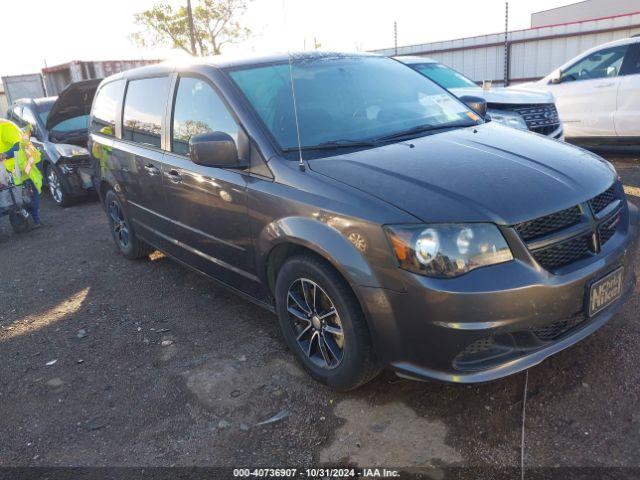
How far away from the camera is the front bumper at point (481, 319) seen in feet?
7.55

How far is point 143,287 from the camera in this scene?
4.90 m

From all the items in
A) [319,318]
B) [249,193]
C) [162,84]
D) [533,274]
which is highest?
[162,84]

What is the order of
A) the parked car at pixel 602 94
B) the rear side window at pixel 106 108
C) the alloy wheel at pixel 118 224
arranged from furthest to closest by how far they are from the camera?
the parked car at pixel 602 94
the alloy wheel at pixel 118 224
the rear side window at pixel 106 108

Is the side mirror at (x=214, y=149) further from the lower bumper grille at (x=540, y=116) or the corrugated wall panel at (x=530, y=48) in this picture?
the corrugated wall panel at (x=530, y=48)

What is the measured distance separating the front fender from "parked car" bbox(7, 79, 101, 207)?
6.25 meters

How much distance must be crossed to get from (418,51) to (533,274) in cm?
1942

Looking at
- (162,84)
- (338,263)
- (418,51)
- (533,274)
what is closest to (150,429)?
(338,263)

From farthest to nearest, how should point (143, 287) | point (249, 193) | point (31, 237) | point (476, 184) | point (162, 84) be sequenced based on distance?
point (31, 237), point (143, 287), point (162, 84), point (249, 193), point (476, 184)

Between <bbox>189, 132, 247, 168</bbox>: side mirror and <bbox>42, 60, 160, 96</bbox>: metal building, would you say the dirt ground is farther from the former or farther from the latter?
<bbox>42, 60, 160, 96</bbox>: metal building

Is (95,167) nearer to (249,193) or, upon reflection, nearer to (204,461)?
(249,193)

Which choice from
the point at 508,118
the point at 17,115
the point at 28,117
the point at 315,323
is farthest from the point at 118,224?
the point at 17,115

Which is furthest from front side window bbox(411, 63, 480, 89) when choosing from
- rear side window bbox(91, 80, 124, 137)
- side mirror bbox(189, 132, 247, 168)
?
side mirror bbox(189, 132, 247, 168)

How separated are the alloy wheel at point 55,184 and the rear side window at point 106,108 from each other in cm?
324

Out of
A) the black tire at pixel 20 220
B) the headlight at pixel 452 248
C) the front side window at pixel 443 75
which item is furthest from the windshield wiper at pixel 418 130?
the black tire at pixel 20 220
